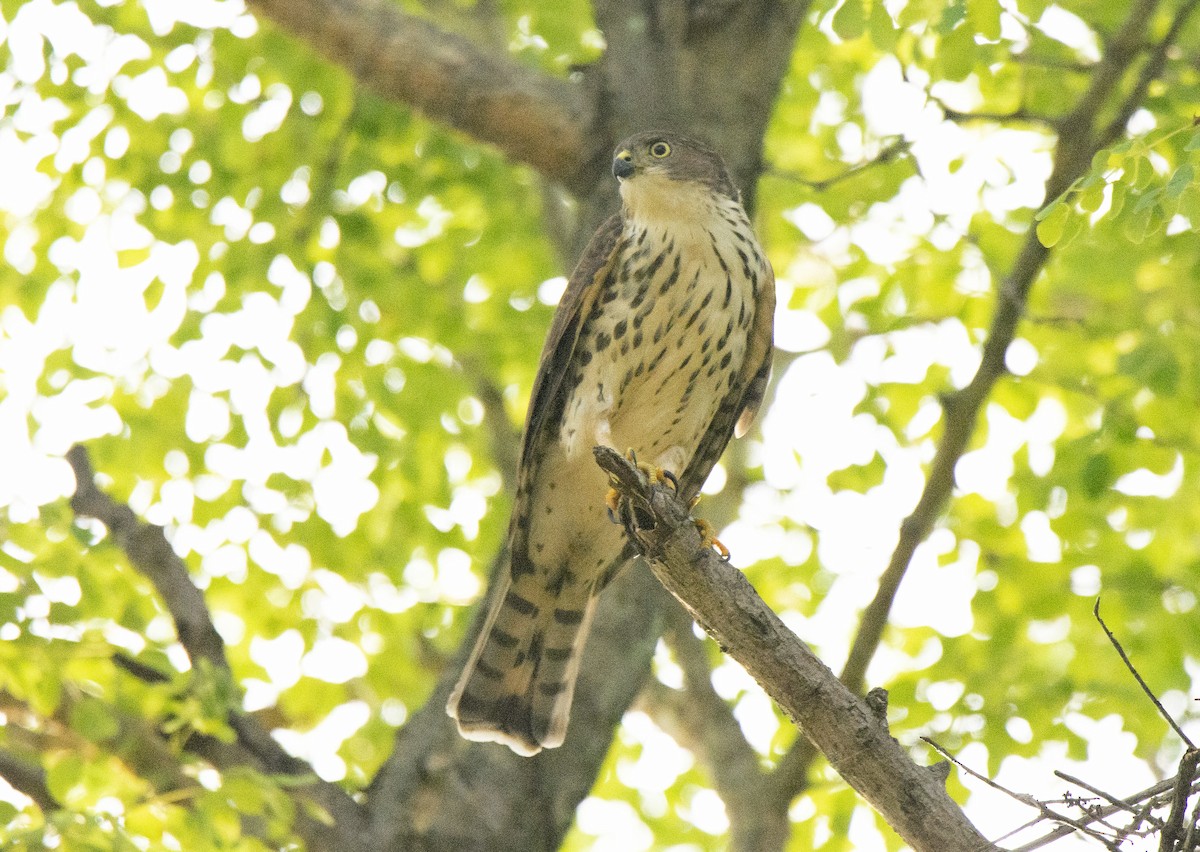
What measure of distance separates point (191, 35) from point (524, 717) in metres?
3.86

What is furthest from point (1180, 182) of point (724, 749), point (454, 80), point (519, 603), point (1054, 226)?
point (724, 749)

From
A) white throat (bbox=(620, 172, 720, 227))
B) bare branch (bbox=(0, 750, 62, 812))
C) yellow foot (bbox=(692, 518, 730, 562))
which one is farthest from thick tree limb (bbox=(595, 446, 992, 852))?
bare branch (bbox=(0, 750, 62, 812))

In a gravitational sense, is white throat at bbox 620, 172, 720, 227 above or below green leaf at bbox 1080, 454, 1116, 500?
below

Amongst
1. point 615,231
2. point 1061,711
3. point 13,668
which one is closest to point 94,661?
point 13,668

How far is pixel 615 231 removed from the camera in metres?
4.86

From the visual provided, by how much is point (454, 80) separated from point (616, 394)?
1.88 metres

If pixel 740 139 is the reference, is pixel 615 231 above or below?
below

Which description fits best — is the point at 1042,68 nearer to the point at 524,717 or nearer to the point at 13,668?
the point at 524,717

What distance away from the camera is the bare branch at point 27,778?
4371 mm

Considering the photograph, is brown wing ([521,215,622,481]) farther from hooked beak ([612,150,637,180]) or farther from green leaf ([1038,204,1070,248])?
green leaf ([1038,204,1070,248])

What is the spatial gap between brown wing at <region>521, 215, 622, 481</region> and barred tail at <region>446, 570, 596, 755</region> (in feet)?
1.67

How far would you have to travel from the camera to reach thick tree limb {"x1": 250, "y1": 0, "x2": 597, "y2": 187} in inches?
226

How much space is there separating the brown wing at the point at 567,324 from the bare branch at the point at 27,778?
1886 mm

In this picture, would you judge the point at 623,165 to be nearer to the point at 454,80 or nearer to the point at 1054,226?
the point at 454,80
